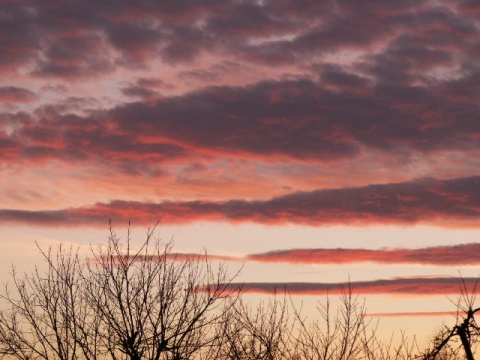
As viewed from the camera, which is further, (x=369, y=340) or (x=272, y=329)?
(x=272, y=329)

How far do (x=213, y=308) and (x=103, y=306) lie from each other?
12.4 feet

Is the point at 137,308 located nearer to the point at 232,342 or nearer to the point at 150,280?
the point at 150,280

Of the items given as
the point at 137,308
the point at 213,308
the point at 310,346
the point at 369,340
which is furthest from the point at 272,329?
the point at 137,308

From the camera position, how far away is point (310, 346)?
29.0 meters

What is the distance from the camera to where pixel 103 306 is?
24.0m

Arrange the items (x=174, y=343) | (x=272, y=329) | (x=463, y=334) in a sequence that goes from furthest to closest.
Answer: (x=272, y=329) < (x=174, y=343) < (x=463, y=334)

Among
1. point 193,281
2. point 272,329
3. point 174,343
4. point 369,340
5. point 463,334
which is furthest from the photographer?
point 272,329

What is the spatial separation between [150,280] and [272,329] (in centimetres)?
763

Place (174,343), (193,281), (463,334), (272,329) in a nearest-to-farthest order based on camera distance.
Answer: (463,334), (174,343), (193,281), (272,329)

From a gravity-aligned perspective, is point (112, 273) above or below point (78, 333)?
above

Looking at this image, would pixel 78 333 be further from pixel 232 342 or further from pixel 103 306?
pixel 232 342

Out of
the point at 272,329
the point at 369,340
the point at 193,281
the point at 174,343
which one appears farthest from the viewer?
the point at 272,329

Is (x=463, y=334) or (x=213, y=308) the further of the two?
(x=213, y=308)

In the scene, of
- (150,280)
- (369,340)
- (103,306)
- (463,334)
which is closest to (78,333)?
(103,306)
